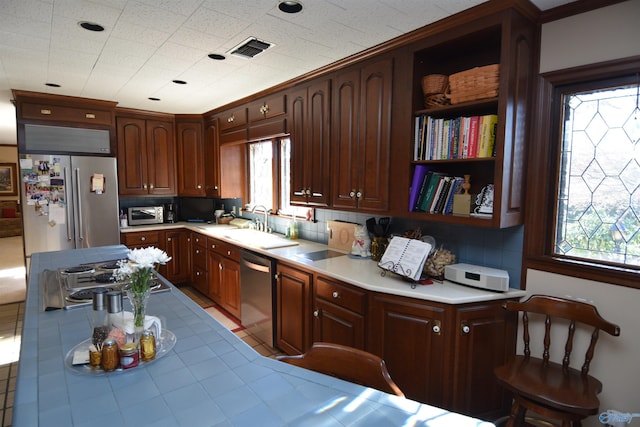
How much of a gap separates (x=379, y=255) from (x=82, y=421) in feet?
7.04

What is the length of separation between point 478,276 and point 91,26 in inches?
109

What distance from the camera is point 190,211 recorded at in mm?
5156

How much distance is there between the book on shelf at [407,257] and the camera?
2078 mm

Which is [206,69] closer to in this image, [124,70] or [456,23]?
[124,70]

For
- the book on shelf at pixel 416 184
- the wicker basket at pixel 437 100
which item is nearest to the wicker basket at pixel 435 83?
the wicker basket at pixel 437 100

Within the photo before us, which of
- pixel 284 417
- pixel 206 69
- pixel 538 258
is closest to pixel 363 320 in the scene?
pixel 538 258

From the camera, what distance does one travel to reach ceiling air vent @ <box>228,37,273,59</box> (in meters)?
2.36

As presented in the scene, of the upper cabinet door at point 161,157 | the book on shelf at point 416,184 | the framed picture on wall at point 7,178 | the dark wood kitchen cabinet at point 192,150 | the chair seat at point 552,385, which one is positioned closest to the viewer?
the chair seat at point 552,385

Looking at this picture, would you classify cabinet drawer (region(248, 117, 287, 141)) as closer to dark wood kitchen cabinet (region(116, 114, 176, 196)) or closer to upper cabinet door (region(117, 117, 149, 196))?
dark wood kitchen cabinet (region(116, 114, 176, 196))

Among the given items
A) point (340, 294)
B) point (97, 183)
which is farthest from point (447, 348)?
point (97, 183)

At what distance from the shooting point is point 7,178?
9.48 metres

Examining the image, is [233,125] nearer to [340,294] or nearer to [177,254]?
[177,254]

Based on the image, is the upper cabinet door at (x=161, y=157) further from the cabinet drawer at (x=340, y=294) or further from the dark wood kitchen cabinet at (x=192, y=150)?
the cabinet drawer at (x=340, y=294)

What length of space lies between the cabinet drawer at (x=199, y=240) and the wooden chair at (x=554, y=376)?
346 cm
